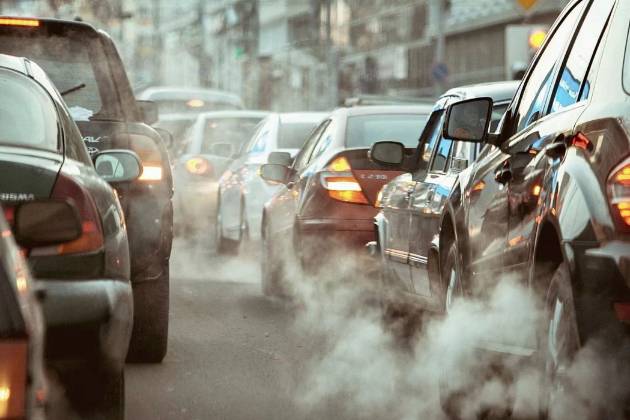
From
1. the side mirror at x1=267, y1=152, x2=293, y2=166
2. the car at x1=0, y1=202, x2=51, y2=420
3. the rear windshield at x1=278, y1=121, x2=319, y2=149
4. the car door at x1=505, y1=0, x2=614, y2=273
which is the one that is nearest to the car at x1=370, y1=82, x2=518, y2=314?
the car door at x1=505, y1=0, x2=614, y2=273

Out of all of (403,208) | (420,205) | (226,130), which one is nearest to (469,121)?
(420,205)

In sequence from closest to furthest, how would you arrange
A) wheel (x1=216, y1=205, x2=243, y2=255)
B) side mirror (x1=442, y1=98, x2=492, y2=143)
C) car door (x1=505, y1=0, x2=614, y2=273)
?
car door (x1=505, y1=0, x2=614, y2=273) < side mirror (x1=442, y1=98, x2=492, y2=143) < wheel (x1=216, y1=205, x2=243, y2=255)

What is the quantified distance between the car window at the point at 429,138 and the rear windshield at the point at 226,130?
11.7 meters

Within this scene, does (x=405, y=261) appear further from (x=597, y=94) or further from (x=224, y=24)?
(x=224, y=24)

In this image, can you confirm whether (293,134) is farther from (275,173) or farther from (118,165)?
(118,165)

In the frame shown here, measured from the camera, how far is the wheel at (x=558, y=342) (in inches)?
180

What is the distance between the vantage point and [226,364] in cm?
888

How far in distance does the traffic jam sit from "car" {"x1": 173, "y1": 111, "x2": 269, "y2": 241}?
19.3 ft

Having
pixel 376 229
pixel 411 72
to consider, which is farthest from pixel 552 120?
pixel 411 72

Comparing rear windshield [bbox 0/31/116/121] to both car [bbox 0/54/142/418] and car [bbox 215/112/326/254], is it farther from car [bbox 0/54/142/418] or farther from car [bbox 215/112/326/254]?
car [bbox 215/112/326/254]

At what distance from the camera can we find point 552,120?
5488 mm

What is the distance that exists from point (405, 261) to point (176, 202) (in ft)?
38.7

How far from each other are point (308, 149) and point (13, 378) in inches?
364

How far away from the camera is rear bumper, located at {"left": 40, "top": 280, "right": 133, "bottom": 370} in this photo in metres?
4.91
